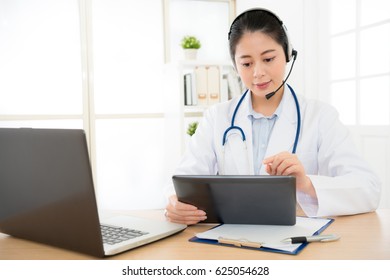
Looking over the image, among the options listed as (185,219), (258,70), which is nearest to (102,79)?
(258,70)

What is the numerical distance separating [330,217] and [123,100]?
3.28m

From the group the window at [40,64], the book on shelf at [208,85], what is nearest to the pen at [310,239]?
the book on shelf at [208,85]

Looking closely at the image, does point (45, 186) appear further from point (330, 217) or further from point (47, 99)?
point (47, 99)

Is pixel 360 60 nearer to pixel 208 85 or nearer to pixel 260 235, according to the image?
pixel 208 85

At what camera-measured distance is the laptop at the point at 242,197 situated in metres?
0.99

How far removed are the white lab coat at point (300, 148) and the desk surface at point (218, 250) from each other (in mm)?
256

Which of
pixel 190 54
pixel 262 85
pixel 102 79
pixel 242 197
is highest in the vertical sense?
pixel 190 54

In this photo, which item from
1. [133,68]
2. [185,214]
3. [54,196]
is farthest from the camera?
[133,68]

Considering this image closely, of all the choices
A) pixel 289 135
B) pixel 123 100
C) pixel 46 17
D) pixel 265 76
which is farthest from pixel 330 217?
pixel 46 17

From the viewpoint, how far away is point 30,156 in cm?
91

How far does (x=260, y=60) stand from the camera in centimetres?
156

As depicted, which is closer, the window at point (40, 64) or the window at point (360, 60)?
the window at point (360, 60)

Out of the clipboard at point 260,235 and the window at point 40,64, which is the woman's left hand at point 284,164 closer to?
the clipboard at point 260,235

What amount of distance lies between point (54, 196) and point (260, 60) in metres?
0.98
